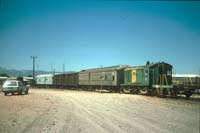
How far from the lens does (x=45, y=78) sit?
7562cm

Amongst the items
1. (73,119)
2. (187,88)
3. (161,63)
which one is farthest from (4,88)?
(73,119)

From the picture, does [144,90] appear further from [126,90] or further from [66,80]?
[66,80]

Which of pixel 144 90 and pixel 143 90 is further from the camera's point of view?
pixel 143 90

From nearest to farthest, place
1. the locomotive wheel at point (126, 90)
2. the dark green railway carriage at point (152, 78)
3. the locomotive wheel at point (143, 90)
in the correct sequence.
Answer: the dark green railway carriage at point (152, 78) < the locomotive wheel at point (143, 90) < the locomotive wheel at point (126, 90)

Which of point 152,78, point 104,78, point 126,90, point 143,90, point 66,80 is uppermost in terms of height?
point 104,78

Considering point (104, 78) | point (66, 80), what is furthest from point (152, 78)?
point (66, 80)

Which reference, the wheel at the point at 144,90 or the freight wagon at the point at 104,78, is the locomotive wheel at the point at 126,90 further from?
the wheel at the point at 144,90

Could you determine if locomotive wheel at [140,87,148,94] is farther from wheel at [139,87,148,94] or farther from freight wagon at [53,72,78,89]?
freight wagon at [53,72,78,89]

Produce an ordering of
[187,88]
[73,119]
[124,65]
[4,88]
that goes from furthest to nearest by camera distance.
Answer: [124,65] < [4,88] < [187,88] < [73,119]

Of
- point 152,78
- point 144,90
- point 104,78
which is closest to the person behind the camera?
point 152,78

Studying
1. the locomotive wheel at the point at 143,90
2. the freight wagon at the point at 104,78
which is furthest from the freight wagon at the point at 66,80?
the locomotive wheel at the point at 143,90

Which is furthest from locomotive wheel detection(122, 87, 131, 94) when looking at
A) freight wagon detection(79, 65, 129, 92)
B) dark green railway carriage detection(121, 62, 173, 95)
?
freight wagon detection(79, 65, 129, 92)

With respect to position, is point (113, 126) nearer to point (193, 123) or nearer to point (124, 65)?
point (193, 123)

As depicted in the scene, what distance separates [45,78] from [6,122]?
214ft
